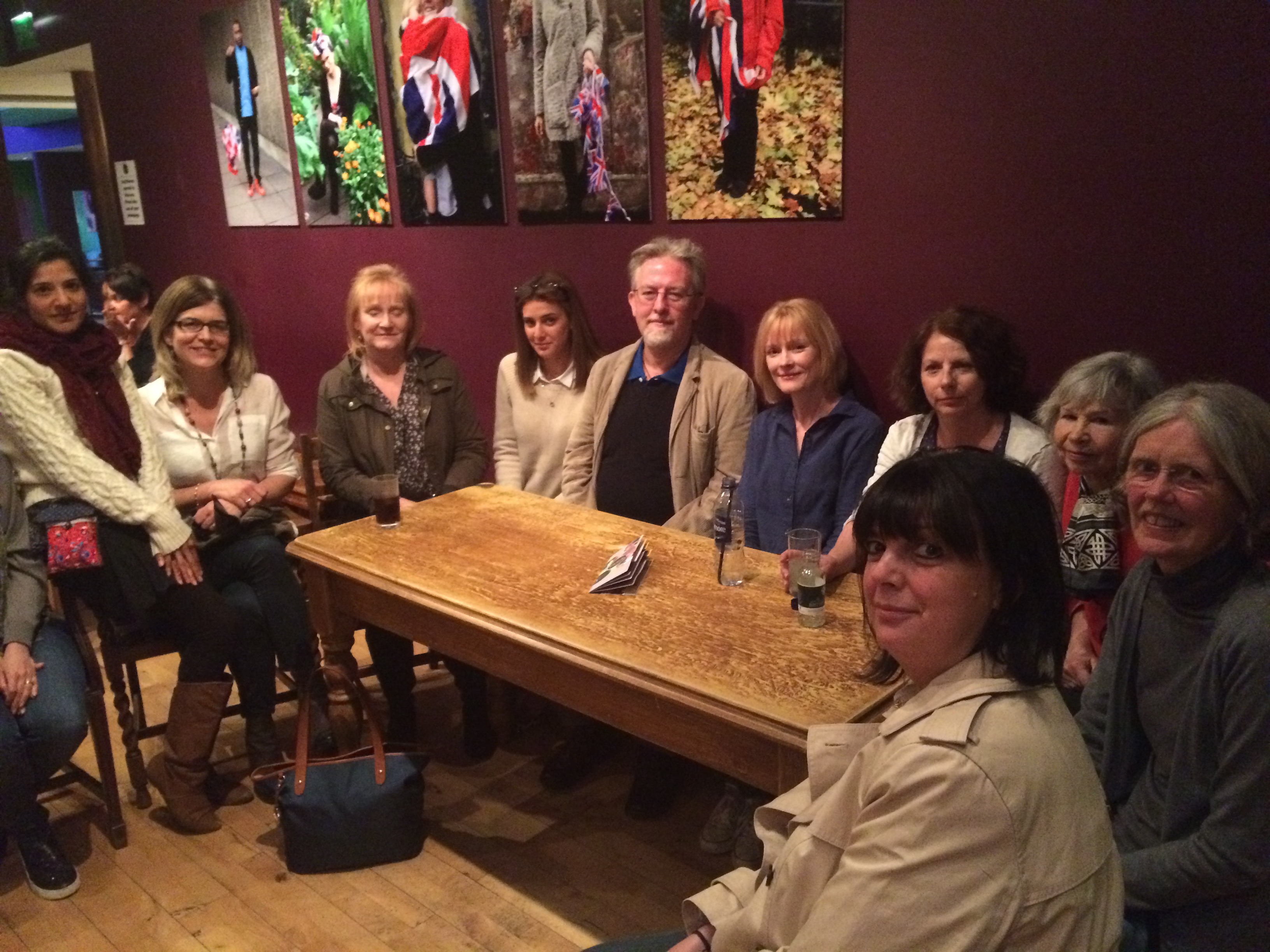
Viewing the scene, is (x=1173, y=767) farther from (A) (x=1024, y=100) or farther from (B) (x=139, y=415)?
(B) (x=139, y=415)

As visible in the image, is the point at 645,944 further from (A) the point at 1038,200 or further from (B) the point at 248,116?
(B) the point at 248,116

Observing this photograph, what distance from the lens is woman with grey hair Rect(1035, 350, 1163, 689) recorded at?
1.86m

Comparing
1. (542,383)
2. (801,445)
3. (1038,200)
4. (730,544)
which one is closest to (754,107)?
(1038,200)

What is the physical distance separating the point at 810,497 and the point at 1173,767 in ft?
3.98

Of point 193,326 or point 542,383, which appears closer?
point 193,326

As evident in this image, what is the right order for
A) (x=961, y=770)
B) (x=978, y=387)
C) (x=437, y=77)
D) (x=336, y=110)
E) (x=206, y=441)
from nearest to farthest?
(x=961, y=770) < (x=978, y=387) < (x=206, y=441) < (x=437, y=77) < (x=336, y=110)

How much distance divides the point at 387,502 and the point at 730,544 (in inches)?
36.9

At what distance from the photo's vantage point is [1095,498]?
190cm

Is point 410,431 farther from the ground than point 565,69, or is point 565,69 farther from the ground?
point 565,69

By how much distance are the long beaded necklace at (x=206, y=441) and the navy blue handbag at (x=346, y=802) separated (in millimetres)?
920

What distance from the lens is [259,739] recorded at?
2742 mm

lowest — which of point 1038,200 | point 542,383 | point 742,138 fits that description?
point 542,383

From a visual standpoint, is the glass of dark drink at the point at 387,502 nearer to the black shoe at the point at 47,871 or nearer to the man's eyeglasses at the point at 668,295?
the man's eyeglasses at the point at 668,295

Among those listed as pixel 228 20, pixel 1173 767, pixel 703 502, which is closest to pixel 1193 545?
pixel 1173 767
